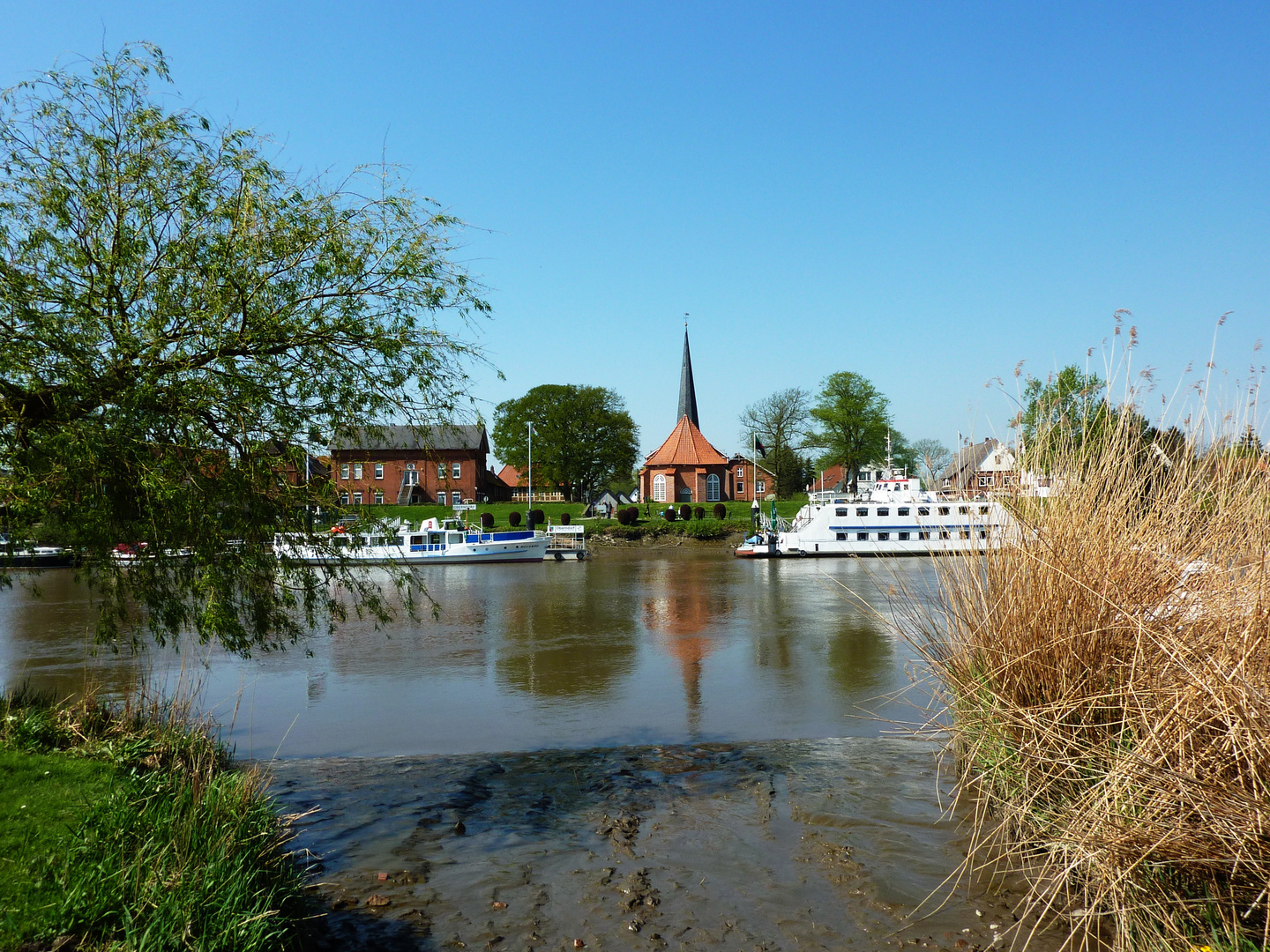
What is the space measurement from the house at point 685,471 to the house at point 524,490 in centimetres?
844

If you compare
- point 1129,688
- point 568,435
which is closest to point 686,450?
point 568,435

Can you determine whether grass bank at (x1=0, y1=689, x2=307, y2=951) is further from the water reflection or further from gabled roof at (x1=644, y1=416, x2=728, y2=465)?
gabled roof at (x1=644, y1=416, x2=728, y2=465)

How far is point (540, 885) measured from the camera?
5.69 meters

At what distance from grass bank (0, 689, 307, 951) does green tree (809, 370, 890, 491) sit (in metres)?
67.3

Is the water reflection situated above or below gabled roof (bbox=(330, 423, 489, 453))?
below

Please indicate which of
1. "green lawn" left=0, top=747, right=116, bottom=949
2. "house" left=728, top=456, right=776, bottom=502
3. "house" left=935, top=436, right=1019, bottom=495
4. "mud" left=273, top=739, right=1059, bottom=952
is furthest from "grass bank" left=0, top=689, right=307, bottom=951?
"house" left=728, top=456, right=776, bottom=502

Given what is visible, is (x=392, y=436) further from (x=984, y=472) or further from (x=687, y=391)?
(x=687, y=391)

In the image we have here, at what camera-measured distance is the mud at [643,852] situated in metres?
5.08

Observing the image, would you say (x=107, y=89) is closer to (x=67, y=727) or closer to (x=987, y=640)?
(x=67, y=727)

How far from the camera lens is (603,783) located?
7.95 meters

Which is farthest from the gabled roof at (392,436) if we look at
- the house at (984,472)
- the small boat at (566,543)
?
the small boat at (566,543)

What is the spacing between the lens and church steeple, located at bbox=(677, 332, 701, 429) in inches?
3327

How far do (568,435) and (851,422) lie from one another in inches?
904

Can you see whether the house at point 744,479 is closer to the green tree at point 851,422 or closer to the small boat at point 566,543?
the green tree at point 851,422
